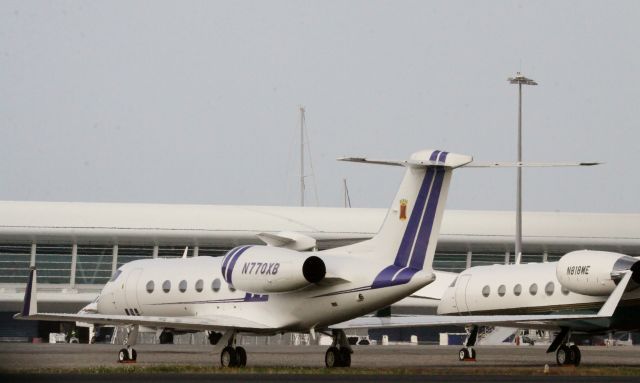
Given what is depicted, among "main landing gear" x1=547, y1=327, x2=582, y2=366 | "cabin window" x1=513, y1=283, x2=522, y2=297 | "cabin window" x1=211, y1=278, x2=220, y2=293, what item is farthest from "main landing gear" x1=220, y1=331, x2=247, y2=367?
"cabin window" x1=513, y1=283, x2=522, y2=297

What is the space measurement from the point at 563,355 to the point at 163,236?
181ft

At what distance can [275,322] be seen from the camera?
2689cm

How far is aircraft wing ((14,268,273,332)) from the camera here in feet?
84.2

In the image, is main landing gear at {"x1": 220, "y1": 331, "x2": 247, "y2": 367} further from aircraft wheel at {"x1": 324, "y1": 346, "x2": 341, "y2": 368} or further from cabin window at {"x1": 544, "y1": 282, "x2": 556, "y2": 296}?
cabin window at {"x1": 544, "y1": 282, "x2": 556, "y2": 296}

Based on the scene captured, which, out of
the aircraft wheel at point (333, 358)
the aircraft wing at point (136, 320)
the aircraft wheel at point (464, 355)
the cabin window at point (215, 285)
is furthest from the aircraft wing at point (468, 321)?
the cabin window at point (215, 285)

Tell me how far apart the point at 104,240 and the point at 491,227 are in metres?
28.7

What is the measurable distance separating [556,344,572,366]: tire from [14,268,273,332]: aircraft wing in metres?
8.33

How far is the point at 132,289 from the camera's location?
107 ft

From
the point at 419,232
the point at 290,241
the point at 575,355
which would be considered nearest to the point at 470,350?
the point at 575,355

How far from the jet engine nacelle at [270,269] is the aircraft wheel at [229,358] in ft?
4.99

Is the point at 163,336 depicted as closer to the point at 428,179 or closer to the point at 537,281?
the point at 537,281

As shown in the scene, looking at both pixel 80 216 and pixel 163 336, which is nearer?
pixel 163 336

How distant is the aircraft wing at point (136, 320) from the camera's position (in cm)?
2567

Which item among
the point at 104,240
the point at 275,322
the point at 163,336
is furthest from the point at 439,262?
the point at 275,322
